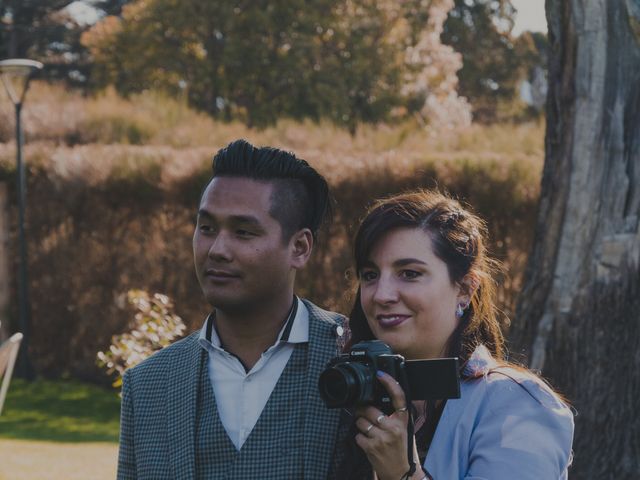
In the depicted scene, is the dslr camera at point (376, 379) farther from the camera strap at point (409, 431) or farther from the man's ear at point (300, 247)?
the man's ear at point (300, 247)

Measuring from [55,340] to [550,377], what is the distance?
7518 mm

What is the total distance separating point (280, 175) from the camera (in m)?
2.84

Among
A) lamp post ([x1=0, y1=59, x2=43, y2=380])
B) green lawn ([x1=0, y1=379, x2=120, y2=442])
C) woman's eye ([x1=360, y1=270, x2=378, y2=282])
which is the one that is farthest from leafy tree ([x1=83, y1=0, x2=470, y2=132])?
woman's eye ([x1=360, y1=270, x2=378, y2=282])

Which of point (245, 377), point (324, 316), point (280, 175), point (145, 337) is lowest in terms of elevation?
point (145, 337)

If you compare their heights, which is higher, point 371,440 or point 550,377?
point 371,440

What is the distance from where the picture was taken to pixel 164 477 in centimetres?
270

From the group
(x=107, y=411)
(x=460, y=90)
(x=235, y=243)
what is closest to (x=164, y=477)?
(x=235, y=243)

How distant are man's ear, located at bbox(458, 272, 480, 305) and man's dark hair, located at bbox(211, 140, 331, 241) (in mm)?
453

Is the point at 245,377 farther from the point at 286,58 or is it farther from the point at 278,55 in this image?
the point at 278,55

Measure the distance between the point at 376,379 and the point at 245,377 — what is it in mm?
512

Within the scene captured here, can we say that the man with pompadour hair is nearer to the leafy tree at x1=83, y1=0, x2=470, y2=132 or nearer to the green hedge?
the green hedge

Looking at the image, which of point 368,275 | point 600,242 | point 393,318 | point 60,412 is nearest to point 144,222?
point 60,412

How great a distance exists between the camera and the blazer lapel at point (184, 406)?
8.71 ft

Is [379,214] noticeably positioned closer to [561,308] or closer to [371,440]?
[371,440]
